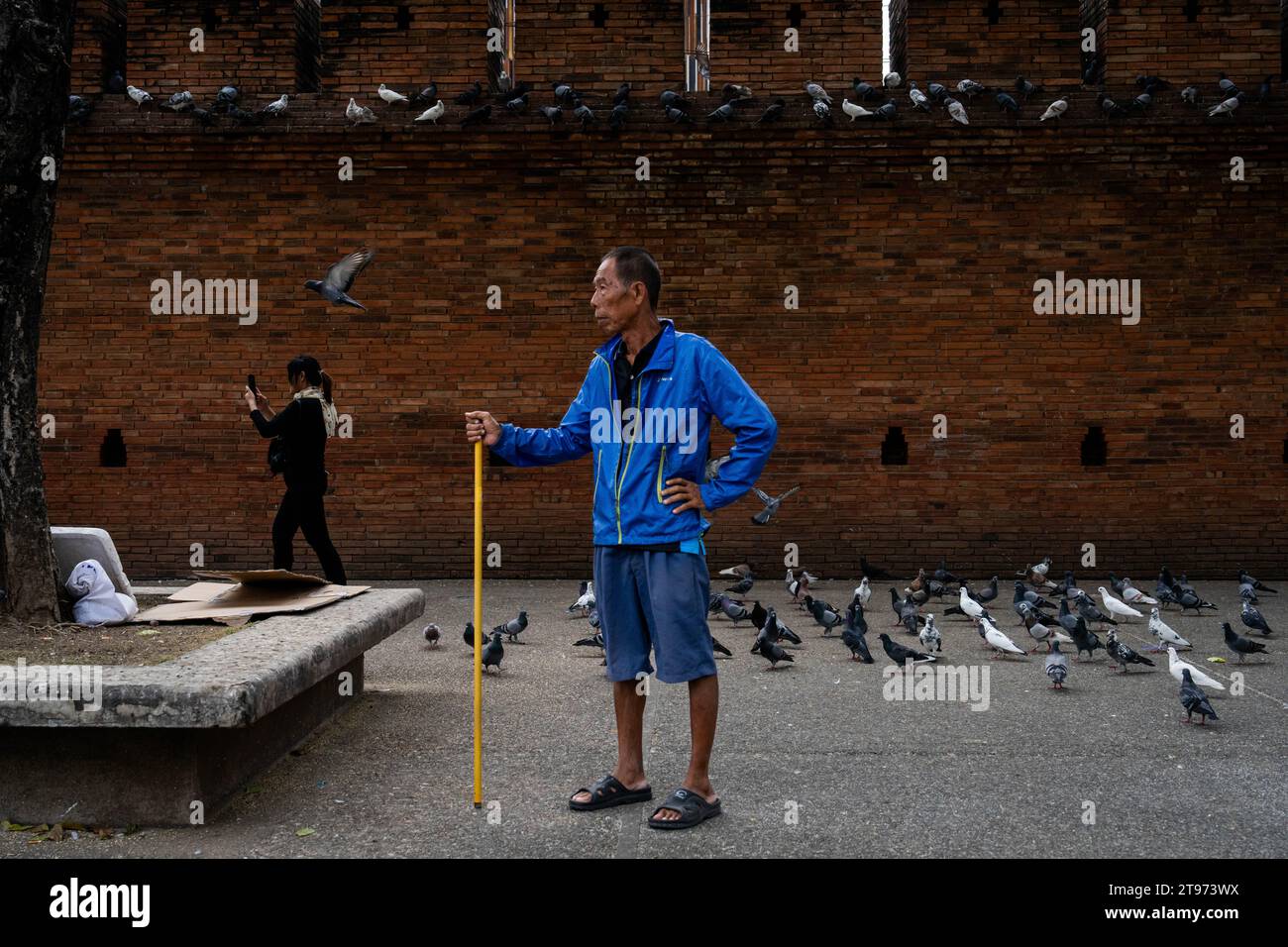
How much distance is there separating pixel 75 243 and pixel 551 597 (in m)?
6.37

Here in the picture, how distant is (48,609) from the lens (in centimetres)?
523

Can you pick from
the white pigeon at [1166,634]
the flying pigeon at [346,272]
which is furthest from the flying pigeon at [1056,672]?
the flying pigeon at [346,272]

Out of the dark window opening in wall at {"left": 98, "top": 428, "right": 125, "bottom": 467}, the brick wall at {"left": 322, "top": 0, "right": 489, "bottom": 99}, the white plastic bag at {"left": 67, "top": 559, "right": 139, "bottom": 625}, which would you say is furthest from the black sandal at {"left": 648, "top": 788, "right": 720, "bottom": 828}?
the dark window opening in wall at {"left": 98, "top": 428, "right": 125, "bottom": 467}

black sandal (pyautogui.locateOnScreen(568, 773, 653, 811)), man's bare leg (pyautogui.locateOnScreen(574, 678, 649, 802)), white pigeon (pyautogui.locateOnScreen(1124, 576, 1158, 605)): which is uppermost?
man's bare leg (pyautogui.locateOnScreen(574, 678, 649, 802))

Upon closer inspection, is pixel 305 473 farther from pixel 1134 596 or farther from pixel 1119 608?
pixel 1134 596

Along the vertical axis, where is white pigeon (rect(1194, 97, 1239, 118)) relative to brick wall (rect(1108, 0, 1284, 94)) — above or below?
below

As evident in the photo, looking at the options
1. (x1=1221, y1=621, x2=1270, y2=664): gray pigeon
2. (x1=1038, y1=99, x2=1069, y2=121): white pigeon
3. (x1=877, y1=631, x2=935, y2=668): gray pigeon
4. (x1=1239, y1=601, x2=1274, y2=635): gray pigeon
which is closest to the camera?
(x1=1221, y1=621, x2=1270, y2=664): gray pigeon

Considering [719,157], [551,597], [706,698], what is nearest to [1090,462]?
[719,157]

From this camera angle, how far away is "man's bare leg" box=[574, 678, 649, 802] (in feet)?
13.5

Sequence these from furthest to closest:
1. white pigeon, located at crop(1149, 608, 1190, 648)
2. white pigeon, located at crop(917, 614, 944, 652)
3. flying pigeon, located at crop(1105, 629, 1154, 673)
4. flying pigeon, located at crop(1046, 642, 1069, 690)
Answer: white pigeon, located at crop(917, 614, 944, 652), white pigeon, located at crop(1149, 608, 1190, 648), flying pigeon, located at crop(1105, 629, 1154, 673), flying pigeon, located at crop(1046, 642, 1069, 690)

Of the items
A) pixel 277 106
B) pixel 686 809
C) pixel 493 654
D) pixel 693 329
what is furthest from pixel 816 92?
pixel 686 809

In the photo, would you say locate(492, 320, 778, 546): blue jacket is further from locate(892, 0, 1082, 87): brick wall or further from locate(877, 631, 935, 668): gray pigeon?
locate(892, 0, 1082, 87): brick wall

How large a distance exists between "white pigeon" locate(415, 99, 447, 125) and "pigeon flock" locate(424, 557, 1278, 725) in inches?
207

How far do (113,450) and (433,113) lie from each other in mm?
4931
